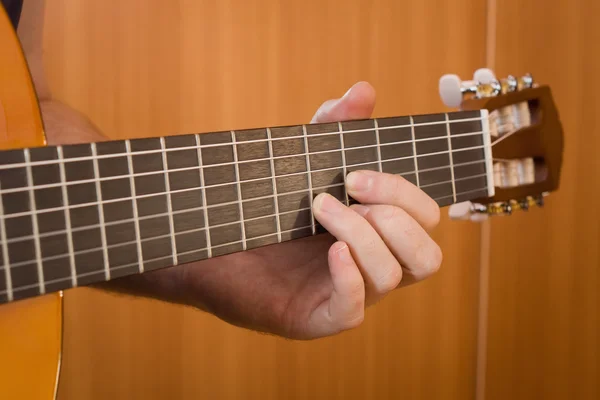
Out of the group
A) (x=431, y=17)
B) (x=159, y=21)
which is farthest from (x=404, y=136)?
(x=431, y=17)

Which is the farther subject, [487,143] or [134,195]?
[487,143]

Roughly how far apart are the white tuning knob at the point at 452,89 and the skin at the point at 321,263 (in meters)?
0.12

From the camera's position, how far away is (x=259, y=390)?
1.17 meters

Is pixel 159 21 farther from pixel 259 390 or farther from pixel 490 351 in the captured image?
pixel 490 351

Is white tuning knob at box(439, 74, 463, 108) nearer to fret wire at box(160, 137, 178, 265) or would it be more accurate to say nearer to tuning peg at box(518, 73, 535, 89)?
tuning peg at box(518, 73, 535, 89)

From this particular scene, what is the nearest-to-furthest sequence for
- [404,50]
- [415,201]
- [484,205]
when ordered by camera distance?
[415,201] < [484,205] < [404,50]

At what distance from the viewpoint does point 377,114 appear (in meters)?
1.28

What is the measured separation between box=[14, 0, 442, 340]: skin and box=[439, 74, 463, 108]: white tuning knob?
12 cm

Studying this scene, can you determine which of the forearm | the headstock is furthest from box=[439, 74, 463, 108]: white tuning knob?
the forearm

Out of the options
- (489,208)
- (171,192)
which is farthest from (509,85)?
(171,192)

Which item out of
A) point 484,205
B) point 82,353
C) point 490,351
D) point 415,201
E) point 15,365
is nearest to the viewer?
point 15,365

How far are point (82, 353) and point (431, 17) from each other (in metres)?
1.20

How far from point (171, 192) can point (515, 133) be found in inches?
19.5

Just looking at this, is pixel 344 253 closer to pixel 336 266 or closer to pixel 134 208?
pixel 336 266
